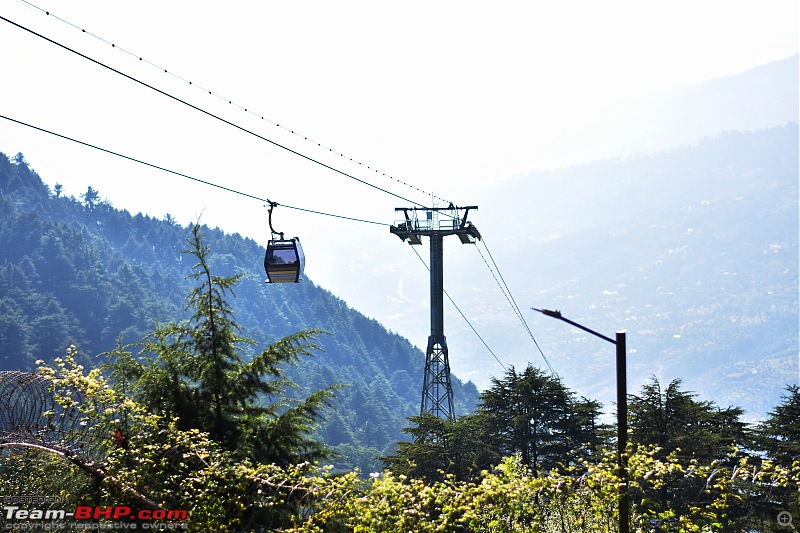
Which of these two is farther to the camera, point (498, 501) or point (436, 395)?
point (436, 395)

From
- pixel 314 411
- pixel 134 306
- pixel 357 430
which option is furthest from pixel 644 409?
pixel 134 306

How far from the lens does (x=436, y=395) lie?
32.1 metres

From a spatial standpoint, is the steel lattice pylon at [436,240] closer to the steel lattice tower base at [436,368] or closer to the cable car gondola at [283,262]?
the steel lattice tower base at [436,368]

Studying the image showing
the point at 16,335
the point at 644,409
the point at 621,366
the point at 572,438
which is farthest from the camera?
the point at 16,335

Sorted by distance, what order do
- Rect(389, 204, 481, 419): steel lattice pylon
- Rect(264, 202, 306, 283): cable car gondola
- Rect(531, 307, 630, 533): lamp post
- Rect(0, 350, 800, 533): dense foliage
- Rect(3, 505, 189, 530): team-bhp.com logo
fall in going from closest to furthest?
Rect(531, 307, 630, 533): lamp post
Rect(0, 350, 800, 533): dense foliage
Rect(3, 505, 189, 530): team-bhp.com logo
Rect(264, 202, 306, 283): cable car gondola
Rect(389, 204, 481, 419): steel lattice pylon

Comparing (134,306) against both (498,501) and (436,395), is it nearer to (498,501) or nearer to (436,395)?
(436,395)

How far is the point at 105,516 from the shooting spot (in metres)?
10.1

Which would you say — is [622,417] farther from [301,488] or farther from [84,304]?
[84,304]

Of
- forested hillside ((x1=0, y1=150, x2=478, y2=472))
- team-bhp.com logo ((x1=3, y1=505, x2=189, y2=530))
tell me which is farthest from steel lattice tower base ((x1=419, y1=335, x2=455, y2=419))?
forested hillside ((x1=0, y1=150, x2=478, y2=472))

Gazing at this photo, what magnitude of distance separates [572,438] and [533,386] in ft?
8.64

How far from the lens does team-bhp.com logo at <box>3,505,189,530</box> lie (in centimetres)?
1000

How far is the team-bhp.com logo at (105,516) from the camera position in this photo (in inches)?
394

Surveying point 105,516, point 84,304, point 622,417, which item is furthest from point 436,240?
point 84,304

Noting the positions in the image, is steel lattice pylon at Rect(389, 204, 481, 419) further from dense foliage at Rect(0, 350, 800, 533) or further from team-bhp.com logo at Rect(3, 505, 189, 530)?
team-bhp.com logo at Rect(3, 505, 189, 530)
